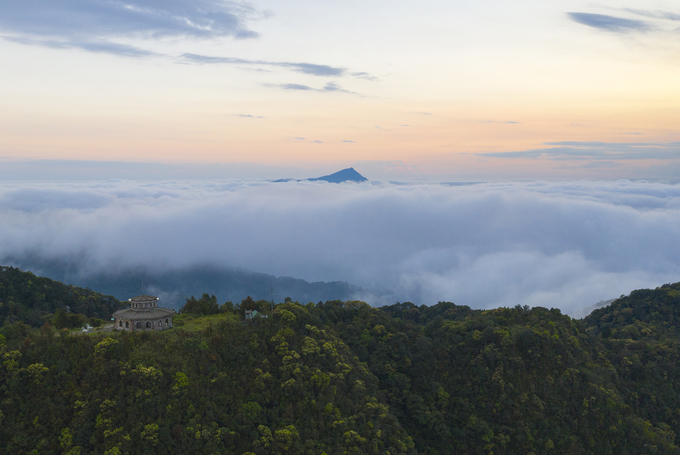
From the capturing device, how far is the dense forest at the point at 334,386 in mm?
38344

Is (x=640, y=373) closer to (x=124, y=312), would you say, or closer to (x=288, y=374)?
(x=288, y=374)

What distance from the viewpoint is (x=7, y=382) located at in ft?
128

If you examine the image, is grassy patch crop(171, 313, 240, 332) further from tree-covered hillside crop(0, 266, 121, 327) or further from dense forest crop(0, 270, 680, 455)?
tree-covered hillside crop(0, 266, 121, 327)

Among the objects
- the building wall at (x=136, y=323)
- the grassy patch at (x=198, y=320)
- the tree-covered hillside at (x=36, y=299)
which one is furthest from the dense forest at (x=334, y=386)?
the building wall at (x=136, y=323)

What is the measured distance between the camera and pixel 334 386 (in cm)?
4578

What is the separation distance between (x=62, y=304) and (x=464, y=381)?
6566 cm

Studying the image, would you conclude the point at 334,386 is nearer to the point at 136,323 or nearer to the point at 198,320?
the point at 198,320

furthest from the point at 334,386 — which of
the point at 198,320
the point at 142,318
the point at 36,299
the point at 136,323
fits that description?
the point at 36,299

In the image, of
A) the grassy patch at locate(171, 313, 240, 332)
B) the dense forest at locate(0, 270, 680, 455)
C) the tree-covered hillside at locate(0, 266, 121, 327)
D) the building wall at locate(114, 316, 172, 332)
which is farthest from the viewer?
the tree-covered hillside at locate(0, 266, 121, 327)

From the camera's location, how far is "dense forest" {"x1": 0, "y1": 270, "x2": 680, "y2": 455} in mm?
38344

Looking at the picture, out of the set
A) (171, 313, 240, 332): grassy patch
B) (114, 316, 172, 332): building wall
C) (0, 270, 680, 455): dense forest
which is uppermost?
(114, 316, 172, 332): building wall

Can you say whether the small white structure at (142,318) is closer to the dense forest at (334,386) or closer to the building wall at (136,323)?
the building wall at (136,323)

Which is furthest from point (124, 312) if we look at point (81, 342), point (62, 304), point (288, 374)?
point (62, 304)

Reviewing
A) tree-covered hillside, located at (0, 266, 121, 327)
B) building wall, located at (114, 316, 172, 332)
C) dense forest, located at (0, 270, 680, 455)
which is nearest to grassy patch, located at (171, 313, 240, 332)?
dense forest, located at (0, 270, 680, 455)
